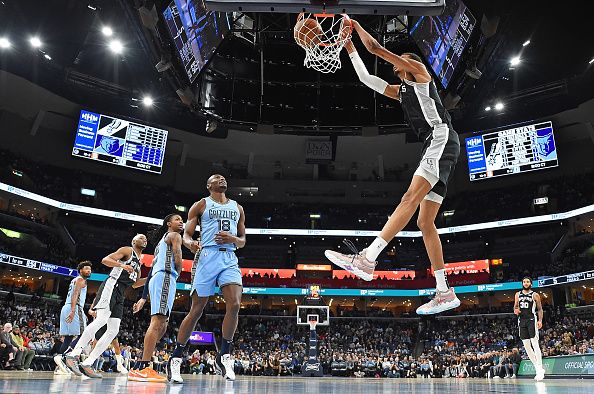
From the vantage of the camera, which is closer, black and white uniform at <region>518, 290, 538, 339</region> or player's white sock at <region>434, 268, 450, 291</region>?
player's white sock at <region>434, 268, 450, 291</region>

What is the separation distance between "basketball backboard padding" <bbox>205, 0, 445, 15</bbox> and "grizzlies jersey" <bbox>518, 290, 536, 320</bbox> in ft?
24.1

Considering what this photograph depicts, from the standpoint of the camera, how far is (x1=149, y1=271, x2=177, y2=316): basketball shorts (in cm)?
619

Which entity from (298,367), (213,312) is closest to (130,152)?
(213,312)

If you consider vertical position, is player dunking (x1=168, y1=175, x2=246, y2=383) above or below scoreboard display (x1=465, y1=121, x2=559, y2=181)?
below

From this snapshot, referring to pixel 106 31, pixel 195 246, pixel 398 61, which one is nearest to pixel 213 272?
pixel 195 246

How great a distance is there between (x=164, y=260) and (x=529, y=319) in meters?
8.14

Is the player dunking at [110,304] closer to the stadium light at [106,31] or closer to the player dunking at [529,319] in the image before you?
the player dunking at [529,319]

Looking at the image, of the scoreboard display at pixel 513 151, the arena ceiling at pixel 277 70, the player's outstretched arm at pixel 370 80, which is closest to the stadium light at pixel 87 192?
the arena ceiling at pixel 277 70

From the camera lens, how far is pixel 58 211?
31188 mm

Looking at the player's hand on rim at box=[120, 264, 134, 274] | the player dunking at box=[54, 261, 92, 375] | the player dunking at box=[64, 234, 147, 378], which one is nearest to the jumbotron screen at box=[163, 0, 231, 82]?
the player dunking at box=[54, 261, 92, 375]

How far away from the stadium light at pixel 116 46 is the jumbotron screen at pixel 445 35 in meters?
11.4

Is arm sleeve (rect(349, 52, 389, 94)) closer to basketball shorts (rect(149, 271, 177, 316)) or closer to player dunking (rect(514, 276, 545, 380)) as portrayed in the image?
A: basketball shorts (rect(149, 271, 177, 316))

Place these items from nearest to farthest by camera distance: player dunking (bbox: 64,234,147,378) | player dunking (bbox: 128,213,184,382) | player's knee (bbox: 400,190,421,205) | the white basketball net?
1. player's knee (bbox: 400,190,421,205)
2. the white basketball net
3. player dunking (bbox: 128,213,184,382)
4. player dunking (bbox: 64,234,147,378)

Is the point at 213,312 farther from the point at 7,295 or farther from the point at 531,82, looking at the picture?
the point at 531,82
